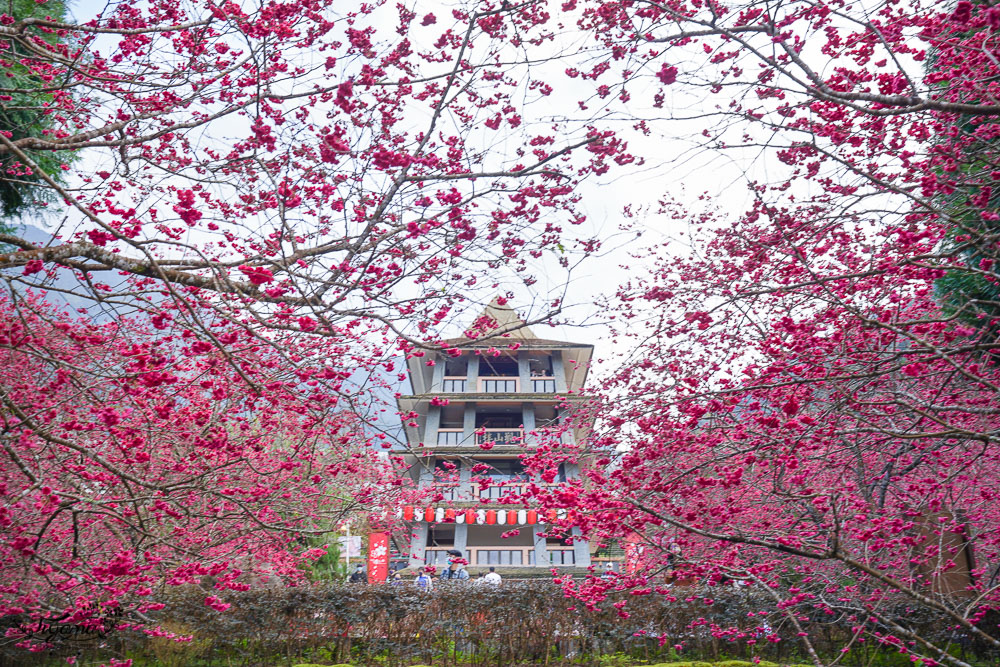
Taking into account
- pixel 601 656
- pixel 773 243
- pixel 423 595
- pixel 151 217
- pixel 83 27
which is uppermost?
pixel 83 27

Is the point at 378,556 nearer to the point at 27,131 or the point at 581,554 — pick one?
the point at 581,554

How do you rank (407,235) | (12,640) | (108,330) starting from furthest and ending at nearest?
(108,330), (12,640), (407,235)

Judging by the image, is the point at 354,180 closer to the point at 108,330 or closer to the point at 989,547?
the point at 108,330

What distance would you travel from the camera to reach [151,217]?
5.07 m

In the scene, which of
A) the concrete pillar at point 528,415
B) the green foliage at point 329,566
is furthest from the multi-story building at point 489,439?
the green foliage at point 329,566

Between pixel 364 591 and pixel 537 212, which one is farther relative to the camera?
pixel 364 591

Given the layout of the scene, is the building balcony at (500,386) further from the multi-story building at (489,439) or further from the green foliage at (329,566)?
the green foliage at (329,566)

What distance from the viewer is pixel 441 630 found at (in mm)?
9227

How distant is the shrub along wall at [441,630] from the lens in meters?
9.24

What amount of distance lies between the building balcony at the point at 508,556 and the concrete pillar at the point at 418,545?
0.59 feet

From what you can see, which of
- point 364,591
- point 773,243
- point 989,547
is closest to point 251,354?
point 773,243

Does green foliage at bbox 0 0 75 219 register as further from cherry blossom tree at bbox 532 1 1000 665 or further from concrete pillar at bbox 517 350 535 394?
concrete pillar at bbox 517 350 535 394

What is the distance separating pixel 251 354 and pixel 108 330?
477 centimetres

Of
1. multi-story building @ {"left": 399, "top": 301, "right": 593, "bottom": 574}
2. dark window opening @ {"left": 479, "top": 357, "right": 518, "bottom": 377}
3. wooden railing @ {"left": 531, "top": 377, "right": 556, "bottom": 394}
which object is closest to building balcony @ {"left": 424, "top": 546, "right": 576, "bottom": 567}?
multi-story building @ {"left": 399, "top": 301, "right": 593, "bottom": 574}
